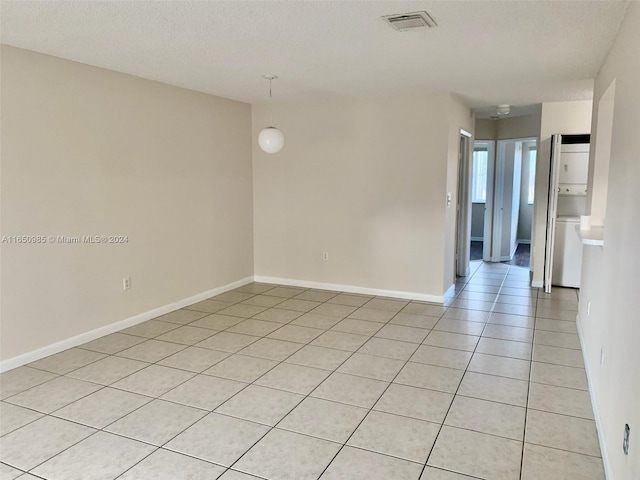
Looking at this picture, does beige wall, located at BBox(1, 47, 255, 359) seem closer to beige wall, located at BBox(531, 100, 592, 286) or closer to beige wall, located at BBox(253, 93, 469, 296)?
beige wall, located at BBox(253, 93, 469, 296)

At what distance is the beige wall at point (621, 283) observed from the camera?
70.4 inches

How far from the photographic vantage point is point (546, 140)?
592cm

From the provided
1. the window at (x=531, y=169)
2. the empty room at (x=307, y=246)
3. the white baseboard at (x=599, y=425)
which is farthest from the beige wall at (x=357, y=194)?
the window at (x=531, y=169)

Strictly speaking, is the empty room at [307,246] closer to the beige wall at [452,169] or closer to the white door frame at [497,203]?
the beige wall at [452,169]

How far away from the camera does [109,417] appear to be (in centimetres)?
275

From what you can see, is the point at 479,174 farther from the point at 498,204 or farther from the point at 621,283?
the point at 621,283

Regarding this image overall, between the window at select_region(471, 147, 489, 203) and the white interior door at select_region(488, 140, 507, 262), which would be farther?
the window at select_region(471, 147, 489, 203)

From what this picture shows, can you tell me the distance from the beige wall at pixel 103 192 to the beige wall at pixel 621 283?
3.82 meters

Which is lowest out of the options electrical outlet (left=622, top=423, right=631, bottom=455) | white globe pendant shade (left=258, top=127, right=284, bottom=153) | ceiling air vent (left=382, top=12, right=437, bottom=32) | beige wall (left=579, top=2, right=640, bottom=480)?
electrical outlet (left=622, top=423, right=631, bottom=455)

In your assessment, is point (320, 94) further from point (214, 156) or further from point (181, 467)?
point (181, 467)

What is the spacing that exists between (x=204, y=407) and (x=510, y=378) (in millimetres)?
2101

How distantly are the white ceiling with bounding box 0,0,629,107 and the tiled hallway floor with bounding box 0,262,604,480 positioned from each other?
91.7 inches

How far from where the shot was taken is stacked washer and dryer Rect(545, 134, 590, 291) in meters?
5.63

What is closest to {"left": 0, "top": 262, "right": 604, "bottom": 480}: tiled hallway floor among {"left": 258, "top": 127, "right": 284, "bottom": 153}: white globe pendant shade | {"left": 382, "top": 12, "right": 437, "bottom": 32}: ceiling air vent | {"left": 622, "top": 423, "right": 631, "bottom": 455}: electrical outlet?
{"left": 622, "top": 423, "right": 631, "bottom": 455}: electrical outlet
